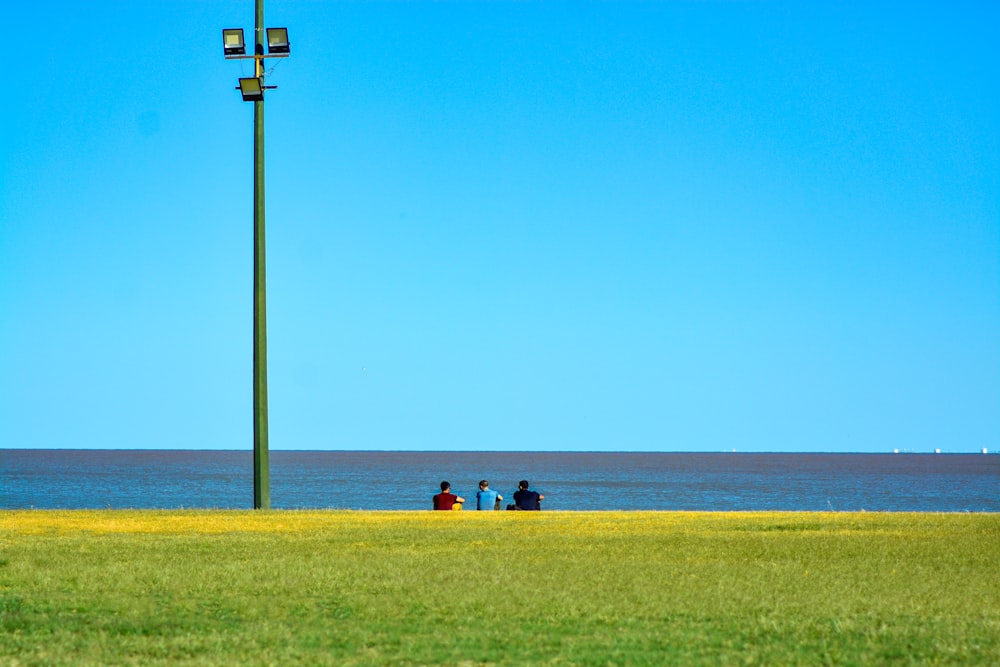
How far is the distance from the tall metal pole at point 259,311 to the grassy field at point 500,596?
14.2ft

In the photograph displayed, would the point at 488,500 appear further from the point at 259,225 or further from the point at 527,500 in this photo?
the point at 259,225

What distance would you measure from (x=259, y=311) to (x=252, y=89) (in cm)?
311

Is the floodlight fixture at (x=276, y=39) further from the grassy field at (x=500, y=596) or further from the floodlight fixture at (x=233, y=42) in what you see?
the grassy field at (x=500, y=596)

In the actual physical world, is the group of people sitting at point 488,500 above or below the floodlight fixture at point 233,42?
below

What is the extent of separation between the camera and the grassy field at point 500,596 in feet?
22.5

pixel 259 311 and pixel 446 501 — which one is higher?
pixel 259 311

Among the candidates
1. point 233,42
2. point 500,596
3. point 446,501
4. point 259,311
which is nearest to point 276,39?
point 233,42

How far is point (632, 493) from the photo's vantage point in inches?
3388

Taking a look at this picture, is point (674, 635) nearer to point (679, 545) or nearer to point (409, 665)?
point (409, 665)

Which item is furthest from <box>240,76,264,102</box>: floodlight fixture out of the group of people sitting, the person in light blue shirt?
the person in light blue shirt

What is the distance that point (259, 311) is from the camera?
17875 mm

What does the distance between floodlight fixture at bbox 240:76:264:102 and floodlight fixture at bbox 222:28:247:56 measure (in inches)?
21.3

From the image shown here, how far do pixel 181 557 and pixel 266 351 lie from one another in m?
7.46

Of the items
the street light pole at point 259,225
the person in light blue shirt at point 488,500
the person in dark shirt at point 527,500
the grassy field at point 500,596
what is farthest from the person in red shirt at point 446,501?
the grassy field at point 500,596
